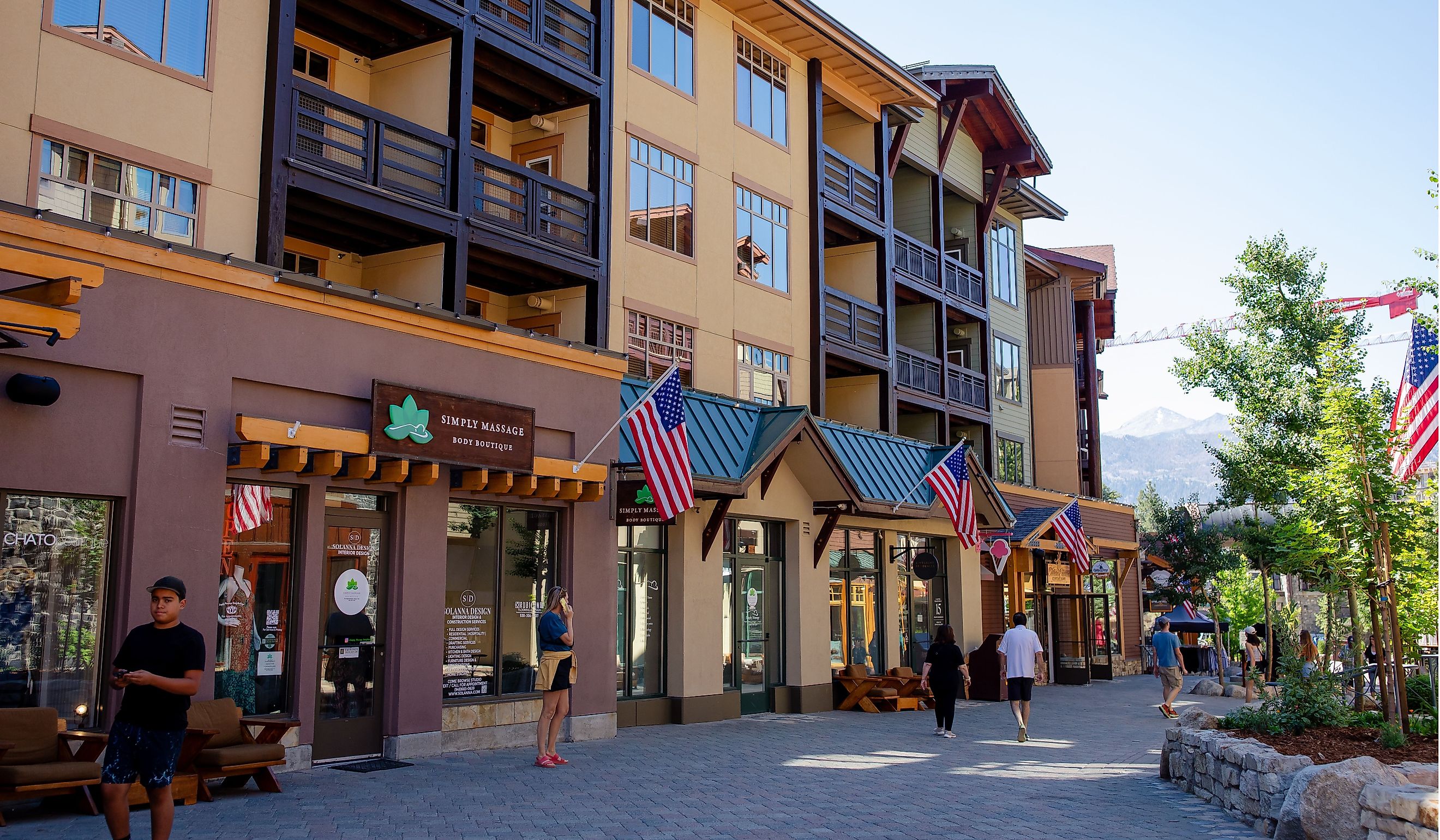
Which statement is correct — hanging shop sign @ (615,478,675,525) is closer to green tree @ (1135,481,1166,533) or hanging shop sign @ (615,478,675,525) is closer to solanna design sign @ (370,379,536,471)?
solanna design sign @ (370,379,536,471)

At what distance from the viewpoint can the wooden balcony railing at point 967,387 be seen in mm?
30250

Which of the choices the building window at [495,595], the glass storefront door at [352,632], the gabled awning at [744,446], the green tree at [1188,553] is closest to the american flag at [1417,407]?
the gabled awning at [744,446]

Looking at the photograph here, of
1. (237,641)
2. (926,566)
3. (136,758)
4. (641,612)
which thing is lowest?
(136,758)

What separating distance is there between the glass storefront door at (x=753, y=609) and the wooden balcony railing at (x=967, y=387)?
9979 mm

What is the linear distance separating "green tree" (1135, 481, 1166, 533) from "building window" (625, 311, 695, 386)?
33.2m

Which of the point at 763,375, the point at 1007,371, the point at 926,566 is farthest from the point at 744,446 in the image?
the point at 1007,371

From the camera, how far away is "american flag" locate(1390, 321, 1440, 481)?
467 inches

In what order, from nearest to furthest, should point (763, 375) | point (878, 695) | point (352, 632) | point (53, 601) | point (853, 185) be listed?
1. point (53, 601)
2. point (352, 632)
3. point (878, 695)
4. point (763, 375)
5. point (853, 185)

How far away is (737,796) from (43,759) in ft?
19.9

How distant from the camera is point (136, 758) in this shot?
25.8ft

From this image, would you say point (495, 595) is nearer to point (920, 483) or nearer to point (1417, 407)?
point (920, 483)

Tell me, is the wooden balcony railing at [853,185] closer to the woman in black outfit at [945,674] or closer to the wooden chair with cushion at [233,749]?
the woman in black outfit at [945,674]

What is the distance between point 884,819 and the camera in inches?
417

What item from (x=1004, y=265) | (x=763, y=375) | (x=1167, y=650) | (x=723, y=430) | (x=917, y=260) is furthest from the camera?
(x=1004, y=265)
